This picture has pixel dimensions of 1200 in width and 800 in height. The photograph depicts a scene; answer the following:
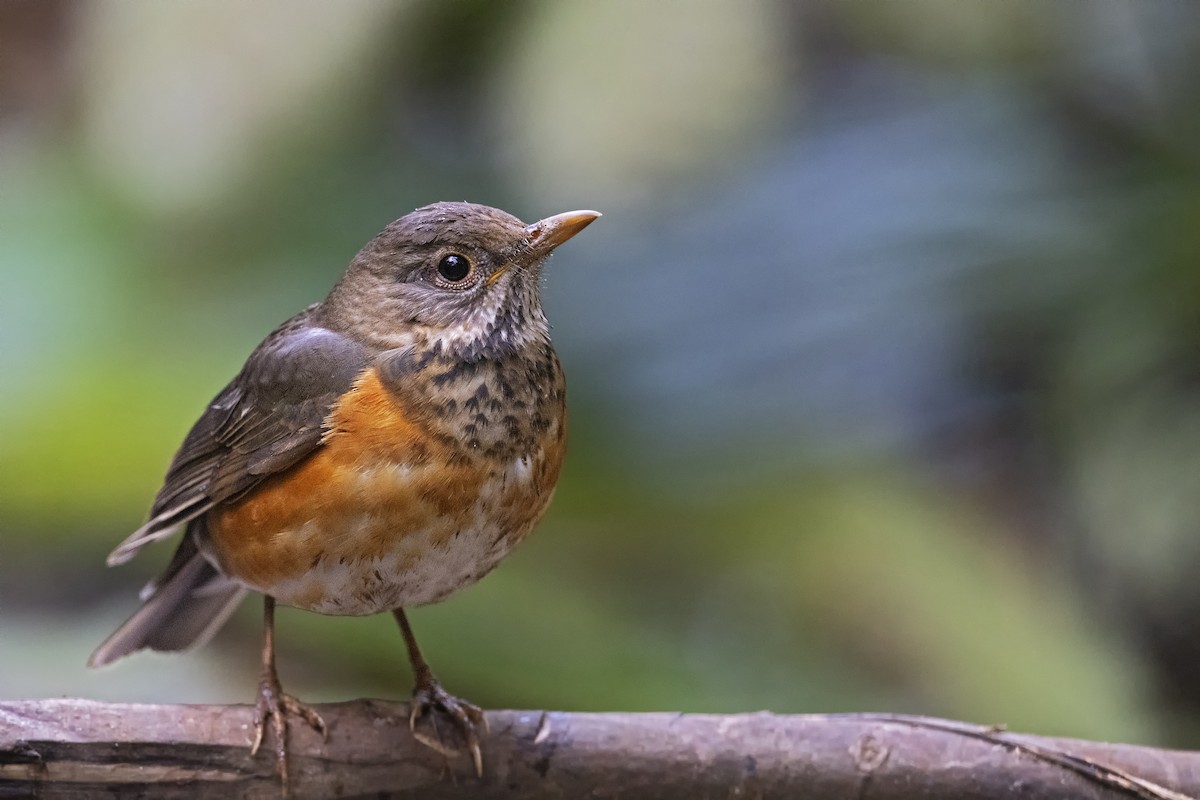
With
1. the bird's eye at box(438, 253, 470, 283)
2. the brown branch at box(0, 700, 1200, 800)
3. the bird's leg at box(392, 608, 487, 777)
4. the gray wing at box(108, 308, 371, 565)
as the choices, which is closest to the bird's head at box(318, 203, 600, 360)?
the bird's eye at box(438, 253, 470, 283)

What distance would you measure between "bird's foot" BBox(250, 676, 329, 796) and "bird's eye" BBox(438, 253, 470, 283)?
95 centimetres

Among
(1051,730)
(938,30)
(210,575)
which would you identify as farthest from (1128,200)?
(210,575)

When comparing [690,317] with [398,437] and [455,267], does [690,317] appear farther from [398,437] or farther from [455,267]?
[398,437]

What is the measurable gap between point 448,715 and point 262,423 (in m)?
0.78

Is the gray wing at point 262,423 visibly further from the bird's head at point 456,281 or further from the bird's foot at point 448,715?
the bird's foot at point 448,715

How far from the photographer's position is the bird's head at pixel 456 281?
2613mm

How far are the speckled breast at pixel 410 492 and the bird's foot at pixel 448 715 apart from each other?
1.12 feet

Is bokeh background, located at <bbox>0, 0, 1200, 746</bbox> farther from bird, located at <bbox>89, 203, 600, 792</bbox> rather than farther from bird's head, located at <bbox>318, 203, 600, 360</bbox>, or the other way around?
bird's head, located at <bbox>318, 203, 600, 360</bbox>

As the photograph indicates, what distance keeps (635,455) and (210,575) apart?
1211 mm

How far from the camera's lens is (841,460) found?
4.01m

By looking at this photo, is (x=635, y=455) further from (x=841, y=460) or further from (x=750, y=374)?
(x=841, y=460)

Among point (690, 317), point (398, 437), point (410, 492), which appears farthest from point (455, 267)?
point (690, 317)

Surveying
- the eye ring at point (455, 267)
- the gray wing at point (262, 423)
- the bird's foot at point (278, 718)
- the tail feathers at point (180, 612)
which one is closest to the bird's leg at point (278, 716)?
the bird's foot at point (278, 718)

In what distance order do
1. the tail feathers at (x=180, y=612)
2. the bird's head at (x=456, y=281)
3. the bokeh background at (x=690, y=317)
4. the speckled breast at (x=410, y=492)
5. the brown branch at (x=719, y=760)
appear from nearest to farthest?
1. the speckled breast at (x=410, y=492)
2. the bird's head at (x=456, y=281)
3. the brown branch at (x=719, y=760)
4. the tail feathers at (x=180, y=612)
5. the bokeh background at (x=690, y=317)
